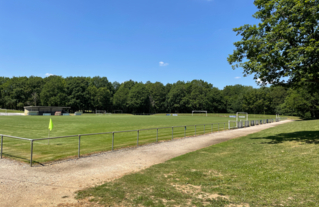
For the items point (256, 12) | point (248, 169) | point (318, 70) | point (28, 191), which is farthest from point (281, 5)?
point (28, 191)

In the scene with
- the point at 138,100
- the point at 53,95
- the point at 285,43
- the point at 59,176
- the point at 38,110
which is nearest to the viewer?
the point at 59,176

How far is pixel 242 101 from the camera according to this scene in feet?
392

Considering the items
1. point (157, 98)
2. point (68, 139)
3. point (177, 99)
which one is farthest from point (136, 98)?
point (68, 139)

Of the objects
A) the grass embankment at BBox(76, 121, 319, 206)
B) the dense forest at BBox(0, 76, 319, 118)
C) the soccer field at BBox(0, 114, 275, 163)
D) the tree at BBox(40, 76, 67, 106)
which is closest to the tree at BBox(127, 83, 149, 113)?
the dense forest at BBox(0, 76, 319, 118)

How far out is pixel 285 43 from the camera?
12.7 meters

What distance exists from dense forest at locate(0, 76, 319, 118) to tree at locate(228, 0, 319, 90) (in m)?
90.5

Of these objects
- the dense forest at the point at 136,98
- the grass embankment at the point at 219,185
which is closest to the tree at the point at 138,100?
the dense forest at the point at 136,98

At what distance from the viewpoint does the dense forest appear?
107812mm

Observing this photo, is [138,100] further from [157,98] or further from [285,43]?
[285,43]

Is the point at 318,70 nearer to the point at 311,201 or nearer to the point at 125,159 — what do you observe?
the point at 311,201

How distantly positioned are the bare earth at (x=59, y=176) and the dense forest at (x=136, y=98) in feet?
330

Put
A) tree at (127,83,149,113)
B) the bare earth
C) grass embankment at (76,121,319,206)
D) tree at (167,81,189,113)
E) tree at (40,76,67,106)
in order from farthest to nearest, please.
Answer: tree at (167,81,189,113) → tree at (127,83,149,113) → tree at (40,76,67,106) → the bare earth → grass embankment at (76,121,319,206)

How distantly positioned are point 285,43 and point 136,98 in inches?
4337

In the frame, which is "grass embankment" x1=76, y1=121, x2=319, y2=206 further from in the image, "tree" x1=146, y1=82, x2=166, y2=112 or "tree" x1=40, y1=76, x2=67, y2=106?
"tree" x1=146, y1=82, x2=166, y2=112
